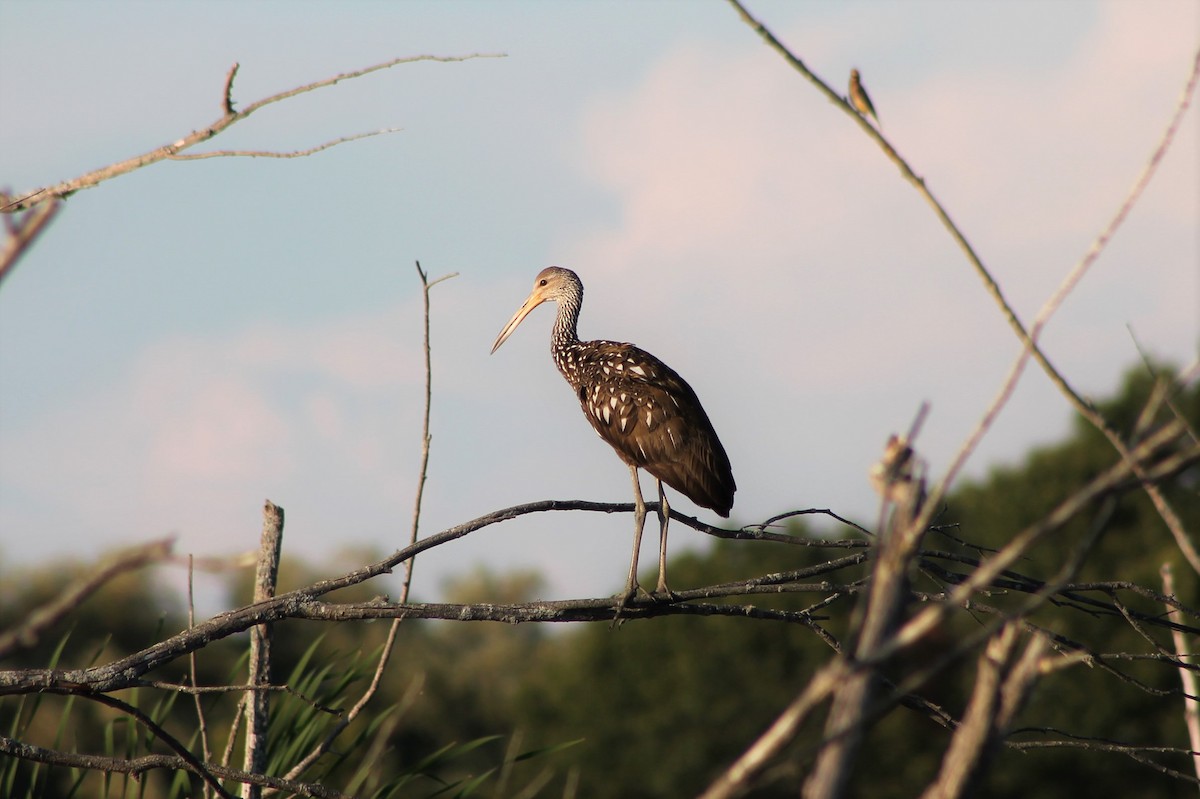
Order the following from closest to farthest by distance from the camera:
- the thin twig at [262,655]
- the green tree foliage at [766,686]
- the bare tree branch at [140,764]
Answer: the bare tree branch at [140,764]
the thin twig at [262,655]
the green tree foliage at [766,686]

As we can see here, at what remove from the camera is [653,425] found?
6.60 metres

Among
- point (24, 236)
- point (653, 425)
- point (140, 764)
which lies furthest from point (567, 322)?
point (24, 236)

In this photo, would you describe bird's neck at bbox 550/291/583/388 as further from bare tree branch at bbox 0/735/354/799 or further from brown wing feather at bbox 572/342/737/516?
bare tree branch at bbox 0/735/354/799

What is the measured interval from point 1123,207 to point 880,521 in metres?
0.52

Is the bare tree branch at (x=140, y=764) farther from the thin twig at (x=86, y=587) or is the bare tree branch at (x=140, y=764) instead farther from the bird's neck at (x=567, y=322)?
the bird's neck at (x=567, y=322)

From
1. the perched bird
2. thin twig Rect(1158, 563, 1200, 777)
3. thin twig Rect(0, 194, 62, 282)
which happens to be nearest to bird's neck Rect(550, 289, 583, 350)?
thin twig Rect(1158, 563, 1200, 777)

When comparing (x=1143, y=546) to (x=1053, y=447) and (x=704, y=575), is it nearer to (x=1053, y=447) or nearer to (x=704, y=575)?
(x=1053, y=447)

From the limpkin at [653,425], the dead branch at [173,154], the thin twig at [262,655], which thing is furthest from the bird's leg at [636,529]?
the dead branch at [173,154]

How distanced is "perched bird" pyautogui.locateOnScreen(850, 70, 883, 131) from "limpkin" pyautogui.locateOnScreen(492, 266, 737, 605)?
3.92m

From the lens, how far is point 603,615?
399cm

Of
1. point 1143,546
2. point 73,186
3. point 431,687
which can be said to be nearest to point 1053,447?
point 1143,546

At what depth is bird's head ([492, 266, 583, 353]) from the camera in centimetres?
876

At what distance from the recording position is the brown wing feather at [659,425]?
6.47 meters

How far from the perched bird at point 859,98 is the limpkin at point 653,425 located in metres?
3.92
